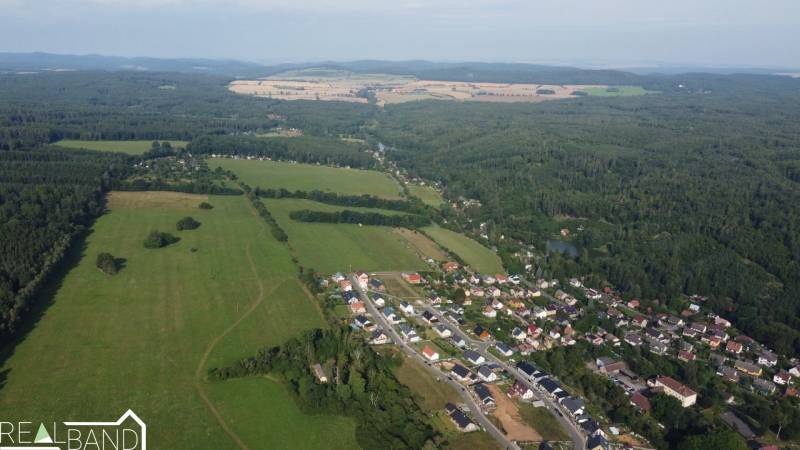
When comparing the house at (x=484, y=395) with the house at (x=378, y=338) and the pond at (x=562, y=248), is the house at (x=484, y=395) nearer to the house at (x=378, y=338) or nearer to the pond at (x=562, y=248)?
the house at (x=378, y=338)

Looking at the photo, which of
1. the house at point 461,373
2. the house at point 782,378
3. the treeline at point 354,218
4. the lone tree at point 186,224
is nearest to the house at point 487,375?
the house at point 461,373

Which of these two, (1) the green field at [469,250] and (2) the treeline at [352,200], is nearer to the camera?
(1) the green field at [469,250]

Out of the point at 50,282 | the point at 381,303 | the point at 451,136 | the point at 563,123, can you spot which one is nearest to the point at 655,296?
the point at 381,303

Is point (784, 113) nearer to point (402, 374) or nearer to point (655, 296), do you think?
point (655, 296)

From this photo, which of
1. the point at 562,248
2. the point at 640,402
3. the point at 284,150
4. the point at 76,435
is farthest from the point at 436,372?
the point at 284,150

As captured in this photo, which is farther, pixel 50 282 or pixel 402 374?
pixel 50 282

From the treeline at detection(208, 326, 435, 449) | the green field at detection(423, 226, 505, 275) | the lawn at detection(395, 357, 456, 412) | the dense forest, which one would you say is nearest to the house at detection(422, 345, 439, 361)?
the lawn at detection(395, 357, 456, 412)

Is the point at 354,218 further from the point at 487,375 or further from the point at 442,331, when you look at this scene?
the point at 487,375
